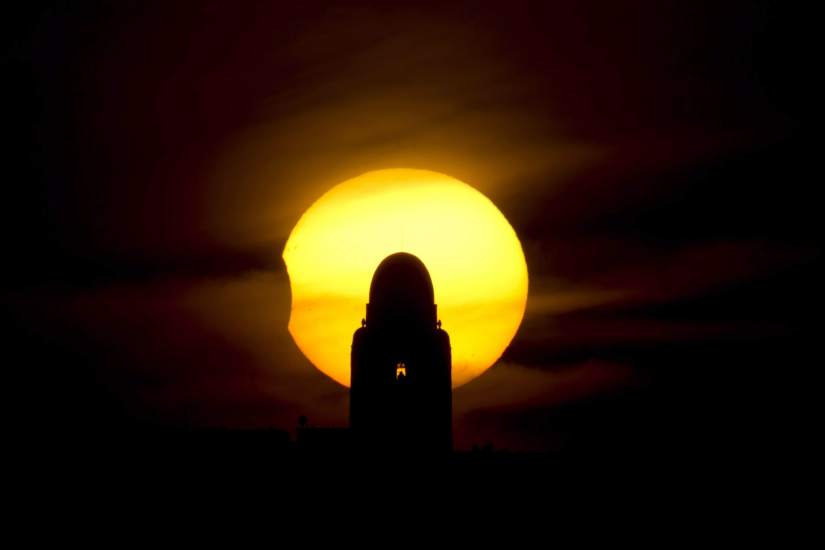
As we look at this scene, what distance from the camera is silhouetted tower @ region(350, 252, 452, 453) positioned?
185 feet

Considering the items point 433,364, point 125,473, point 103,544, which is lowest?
point 103,544

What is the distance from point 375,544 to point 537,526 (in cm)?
728

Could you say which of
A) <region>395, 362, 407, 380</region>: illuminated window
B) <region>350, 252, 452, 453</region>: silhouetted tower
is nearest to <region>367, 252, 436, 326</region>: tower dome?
<region>350, 252, 452, 453</region>: silhouetted tower

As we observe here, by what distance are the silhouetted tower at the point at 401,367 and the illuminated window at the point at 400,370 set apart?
46 millimetres

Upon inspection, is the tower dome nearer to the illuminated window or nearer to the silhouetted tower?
the silhouetted tower

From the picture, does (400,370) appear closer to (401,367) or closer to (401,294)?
(401,367)

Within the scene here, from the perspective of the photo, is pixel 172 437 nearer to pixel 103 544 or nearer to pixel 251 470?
pixel 251 470

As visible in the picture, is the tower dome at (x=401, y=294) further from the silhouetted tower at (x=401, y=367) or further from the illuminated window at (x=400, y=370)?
the illuminated window at (x=400, y=370)

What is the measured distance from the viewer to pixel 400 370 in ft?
188

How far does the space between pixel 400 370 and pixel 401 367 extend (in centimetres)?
15

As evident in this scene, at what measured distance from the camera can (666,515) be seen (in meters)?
53.4

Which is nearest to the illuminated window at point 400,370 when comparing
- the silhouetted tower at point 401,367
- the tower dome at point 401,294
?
the silhouetted tower at point 401,367

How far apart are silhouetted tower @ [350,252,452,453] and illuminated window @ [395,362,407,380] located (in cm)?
5

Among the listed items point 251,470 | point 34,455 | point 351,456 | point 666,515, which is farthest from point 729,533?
point 34,455
